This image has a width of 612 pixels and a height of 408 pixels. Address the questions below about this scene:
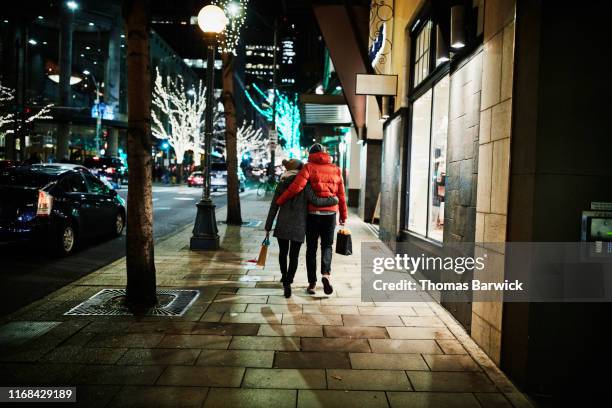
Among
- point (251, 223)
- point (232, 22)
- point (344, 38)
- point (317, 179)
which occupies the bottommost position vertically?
point (251, 223)

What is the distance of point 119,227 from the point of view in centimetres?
1153

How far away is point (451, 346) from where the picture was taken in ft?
14.9

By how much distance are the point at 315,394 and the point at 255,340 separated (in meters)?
1.24

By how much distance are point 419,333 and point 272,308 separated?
180 cm

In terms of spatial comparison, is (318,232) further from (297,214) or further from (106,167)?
(106,167)

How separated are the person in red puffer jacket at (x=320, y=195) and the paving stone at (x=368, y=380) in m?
2.39

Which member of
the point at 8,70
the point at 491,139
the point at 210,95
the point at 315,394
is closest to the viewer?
the point at 315,394

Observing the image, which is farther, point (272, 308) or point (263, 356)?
point (272, 308)

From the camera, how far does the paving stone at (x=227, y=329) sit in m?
4.75

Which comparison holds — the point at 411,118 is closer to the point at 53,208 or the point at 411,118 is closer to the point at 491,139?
the point at 491,139

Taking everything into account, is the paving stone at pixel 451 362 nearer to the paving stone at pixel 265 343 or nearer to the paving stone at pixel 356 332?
the paving stone at pixel 356 332

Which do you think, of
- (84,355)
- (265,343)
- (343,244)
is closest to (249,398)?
(265,343)

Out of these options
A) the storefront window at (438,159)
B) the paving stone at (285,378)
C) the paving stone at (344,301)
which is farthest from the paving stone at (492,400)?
the storefront window at (438,159)

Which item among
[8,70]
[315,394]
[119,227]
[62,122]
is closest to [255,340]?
[315,394]
